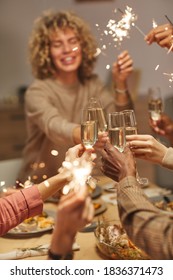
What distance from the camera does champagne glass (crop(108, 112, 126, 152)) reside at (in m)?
1.28

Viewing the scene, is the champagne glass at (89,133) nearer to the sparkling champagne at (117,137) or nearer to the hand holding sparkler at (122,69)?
the sparkling champagne at (117,137)

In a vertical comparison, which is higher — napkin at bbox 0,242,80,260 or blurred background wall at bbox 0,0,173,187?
blurred background wall at bbox 0,0,173,187

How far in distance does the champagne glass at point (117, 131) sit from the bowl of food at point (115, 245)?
26 centimetres

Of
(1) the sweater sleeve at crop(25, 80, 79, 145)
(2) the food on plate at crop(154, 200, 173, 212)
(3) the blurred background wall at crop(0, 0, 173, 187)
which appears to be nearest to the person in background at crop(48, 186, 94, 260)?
(2) the food on plate at crop(154, 200, 173, 212)

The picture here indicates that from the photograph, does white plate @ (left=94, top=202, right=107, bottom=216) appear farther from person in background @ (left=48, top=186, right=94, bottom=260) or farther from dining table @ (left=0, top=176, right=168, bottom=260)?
person in background @ (left=48, top=186, right=94, bottom=260)

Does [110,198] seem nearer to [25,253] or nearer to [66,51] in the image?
[25,253]

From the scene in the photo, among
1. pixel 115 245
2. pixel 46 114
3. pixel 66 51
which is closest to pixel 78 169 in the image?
pixel 115 245

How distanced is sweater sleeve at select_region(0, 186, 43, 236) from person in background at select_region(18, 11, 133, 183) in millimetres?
551

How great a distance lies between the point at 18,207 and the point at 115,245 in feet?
0.99

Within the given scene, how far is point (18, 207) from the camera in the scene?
49.9 inches

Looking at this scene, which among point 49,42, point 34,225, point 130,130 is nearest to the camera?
point 130,130

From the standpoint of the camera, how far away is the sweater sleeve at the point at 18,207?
49.4 inches
